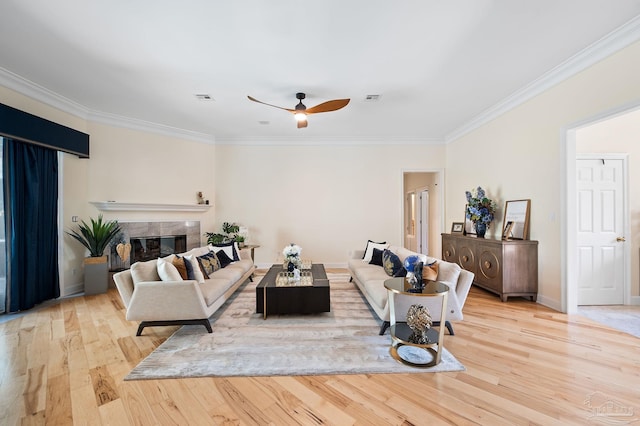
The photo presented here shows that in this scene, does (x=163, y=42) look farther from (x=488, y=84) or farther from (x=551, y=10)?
(x=488, y=84)

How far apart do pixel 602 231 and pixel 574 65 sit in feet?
7.14

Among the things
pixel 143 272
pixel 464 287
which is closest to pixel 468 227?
pixel 464 287

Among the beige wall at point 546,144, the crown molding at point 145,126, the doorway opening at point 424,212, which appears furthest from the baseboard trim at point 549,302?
the crown molding at point 145,126

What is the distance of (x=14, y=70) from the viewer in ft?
10.5

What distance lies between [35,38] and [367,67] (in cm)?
338

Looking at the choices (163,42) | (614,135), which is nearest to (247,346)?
(163,42)

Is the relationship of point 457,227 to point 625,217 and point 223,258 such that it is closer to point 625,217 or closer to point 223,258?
point 625,217

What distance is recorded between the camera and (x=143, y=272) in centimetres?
277

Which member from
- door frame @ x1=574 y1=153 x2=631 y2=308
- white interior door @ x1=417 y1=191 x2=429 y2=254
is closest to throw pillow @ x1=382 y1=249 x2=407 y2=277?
door frame @ x1=574 y1=153 x2=631 y2=308

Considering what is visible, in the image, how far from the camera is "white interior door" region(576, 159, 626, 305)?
3488 mm

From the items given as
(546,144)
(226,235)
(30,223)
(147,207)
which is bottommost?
(226,235)

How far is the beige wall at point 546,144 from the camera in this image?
270 cm

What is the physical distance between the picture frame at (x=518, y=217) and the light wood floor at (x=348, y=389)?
4.72 feet

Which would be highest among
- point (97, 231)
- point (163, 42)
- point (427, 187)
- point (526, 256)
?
point (163, 42)
